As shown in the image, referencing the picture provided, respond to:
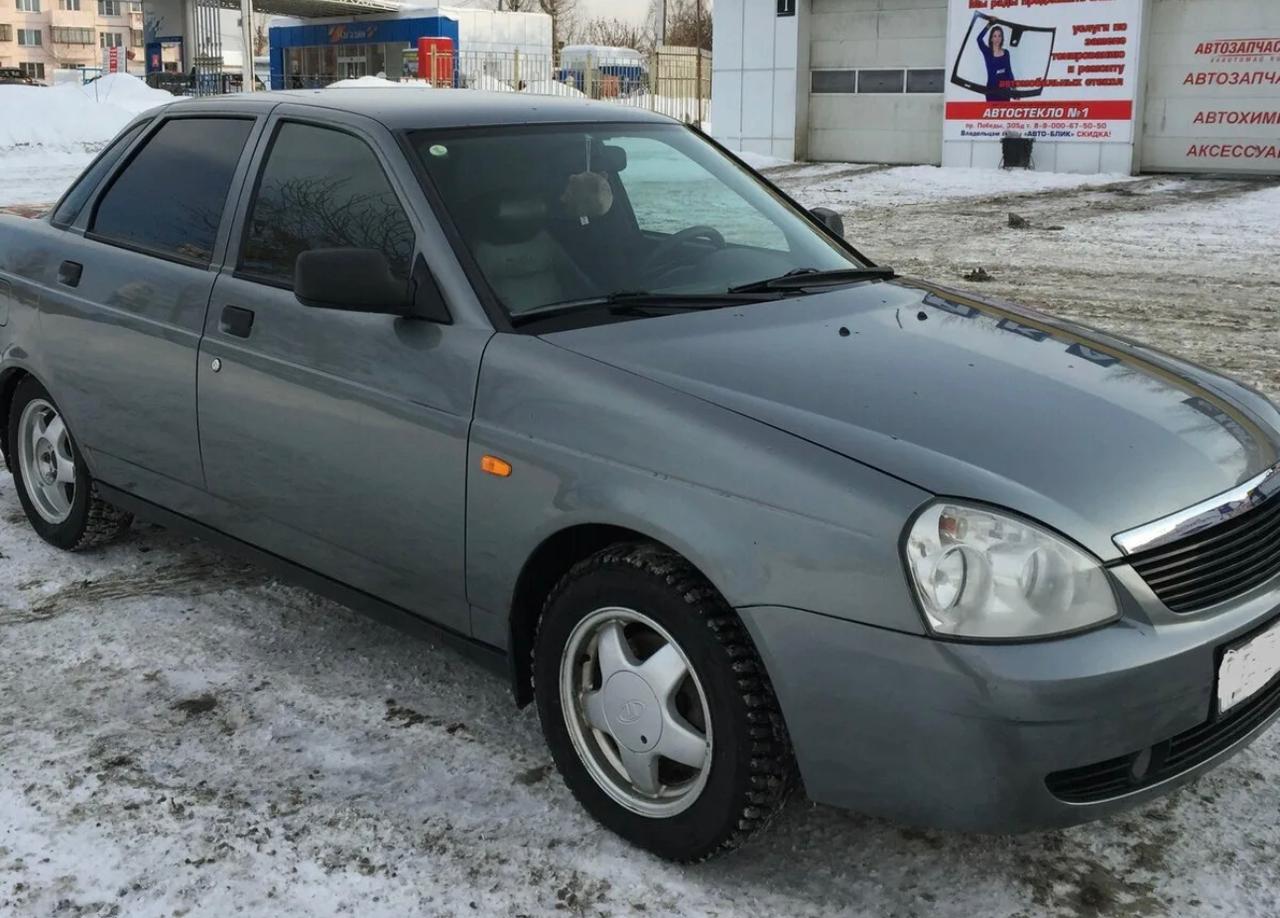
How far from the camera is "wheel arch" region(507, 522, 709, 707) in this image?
2906 mm

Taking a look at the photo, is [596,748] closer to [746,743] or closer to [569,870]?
[569,870]

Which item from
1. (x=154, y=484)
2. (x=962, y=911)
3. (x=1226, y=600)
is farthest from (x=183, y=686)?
(x=1226, y=600)

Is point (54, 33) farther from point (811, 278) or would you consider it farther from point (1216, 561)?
point (1216, 561)

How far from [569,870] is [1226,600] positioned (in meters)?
1.46

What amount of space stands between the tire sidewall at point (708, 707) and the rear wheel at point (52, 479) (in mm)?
2399

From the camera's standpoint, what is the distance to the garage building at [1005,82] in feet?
69.1

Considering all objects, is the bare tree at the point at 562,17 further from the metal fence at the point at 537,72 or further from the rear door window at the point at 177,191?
the rear door window at the point at 177,191

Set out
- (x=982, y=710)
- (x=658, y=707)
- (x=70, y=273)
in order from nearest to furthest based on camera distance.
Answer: (x=982, y=710) → (x=658, y=707) → (x=70, y=273)

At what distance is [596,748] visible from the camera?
2.98 m

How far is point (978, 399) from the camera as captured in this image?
2.85 meters

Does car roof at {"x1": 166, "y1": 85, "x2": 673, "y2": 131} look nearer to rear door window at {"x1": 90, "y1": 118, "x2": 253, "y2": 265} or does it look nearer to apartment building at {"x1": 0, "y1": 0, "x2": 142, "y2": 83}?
rear door window at {"x1": 90, "y1": 118, "x2": 253, "y2": 265}

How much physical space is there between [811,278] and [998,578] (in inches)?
61.2

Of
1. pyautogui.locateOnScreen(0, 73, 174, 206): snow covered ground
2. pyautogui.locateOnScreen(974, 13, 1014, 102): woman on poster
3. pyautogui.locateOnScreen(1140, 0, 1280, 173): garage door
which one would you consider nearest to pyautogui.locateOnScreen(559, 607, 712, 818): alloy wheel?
pyautogui.locateOnScreen(0, 73, 174, 206): snow covered ground

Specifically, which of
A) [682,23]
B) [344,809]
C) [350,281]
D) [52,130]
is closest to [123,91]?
[52,130]
